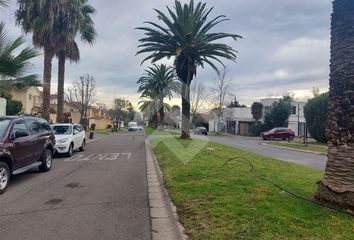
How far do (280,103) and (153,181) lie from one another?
4875cm

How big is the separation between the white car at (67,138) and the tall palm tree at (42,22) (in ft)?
16.3

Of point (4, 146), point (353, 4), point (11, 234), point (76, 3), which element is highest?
point (76, 3)

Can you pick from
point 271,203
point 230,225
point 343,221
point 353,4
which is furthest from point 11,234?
point 353,4

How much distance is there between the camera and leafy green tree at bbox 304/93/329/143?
37.5m

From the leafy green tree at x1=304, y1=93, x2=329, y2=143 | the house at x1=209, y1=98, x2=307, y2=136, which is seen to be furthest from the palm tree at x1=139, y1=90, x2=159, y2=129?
the leafy green tree at x1=304, y1=93, x2=329, y2=143

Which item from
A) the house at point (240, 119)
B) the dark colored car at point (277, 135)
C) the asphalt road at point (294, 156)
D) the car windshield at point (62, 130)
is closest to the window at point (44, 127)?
the car windshield at point (62, 130)

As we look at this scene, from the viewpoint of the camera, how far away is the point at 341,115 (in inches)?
246

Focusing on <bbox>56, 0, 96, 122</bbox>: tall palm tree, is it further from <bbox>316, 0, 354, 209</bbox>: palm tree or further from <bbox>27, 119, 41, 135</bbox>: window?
<bbox>316, 0, 354, 209</bbox>: palm tree

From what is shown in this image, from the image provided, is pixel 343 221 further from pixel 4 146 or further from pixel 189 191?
pixel 4 146

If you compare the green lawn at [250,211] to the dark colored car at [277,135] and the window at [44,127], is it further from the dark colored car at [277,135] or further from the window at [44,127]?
the dark colored car at [277,135]

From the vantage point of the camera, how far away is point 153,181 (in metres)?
10.4

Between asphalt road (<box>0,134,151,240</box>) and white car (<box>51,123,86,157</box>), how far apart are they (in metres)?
5.32

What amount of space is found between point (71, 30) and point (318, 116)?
25.5 m

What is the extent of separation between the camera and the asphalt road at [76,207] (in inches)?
221
